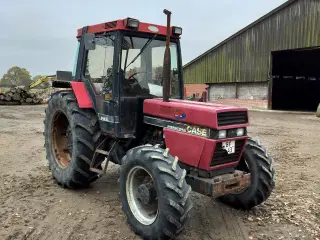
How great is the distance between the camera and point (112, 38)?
479cm

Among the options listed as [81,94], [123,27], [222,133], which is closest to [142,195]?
[222,133]

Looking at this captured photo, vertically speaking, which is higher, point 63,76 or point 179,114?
point 63,76

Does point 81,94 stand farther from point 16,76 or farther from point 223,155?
point 16,76

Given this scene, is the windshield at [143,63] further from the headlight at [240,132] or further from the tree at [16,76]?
the tree at [16,76]

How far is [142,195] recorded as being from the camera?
3984 mm

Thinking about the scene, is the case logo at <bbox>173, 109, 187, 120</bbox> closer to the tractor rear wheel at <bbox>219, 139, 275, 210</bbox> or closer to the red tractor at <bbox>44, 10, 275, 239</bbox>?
the red tractor at <bbox>44, 10, 275, 239</bbox>

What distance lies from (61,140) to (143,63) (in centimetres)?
217

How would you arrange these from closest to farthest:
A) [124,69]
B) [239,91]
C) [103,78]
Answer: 1. [124,69]
2. [103,78]
3. [239,91]

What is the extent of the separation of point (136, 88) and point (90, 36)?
952 millimetres

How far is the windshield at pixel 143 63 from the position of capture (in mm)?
4766

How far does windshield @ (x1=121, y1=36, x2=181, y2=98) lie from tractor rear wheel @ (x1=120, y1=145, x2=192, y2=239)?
1245 millimetres

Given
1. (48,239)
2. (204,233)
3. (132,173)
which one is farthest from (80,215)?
(204,233)

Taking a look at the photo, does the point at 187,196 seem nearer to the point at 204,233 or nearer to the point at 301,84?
the point at 204,233

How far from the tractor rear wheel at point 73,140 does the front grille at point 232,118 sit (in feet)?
6.70
